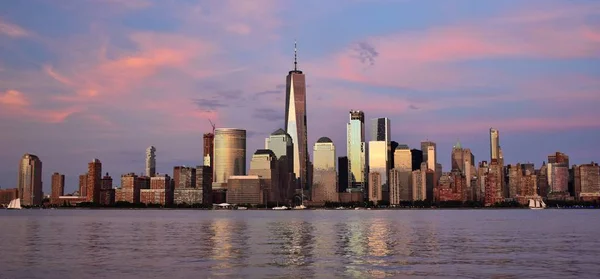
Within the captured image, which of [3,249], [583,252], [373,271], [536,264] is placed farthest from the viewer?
[3,249]

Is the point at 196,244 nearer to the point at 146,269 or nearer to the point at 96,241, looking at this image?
the point at 96,241

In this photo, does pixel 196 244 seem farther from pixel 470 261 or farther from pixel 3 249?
pixel 470 261

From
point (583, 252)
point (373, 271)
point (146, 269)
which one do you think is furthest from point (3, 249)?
point (583, 252)

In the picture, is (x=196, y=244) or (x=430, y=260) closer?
(x=430, y=260)

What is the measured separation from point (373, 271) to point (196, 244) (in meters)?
39.9

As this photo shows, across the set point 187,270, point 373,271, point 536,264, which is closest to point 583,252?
point 536,264

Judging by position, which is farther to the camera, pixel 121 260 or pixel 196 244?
pixel 196 244

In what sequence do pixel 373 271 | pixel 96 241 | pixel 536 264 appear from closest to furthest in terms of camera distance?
pixel 373 271 < pixel 536 264 < pixel 96 241

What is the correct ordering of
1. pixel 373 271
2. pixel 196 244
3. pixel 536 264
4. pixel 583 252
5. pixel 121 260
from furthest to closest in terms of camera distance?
pixel 196 244
pixel 583 252
pixel 121 260
pixel 536 264
pixel 373 271

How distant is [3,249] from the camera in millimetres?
89250

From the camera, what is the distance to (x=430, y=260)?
71625mm

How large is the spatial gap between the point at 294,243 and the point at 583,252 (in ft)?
122

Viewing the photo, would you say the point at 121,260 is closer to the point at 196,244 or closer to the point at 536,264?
the point at 196,244

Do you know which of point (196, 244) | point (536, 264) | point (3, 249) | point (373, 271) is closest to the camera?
point (373, 271)
